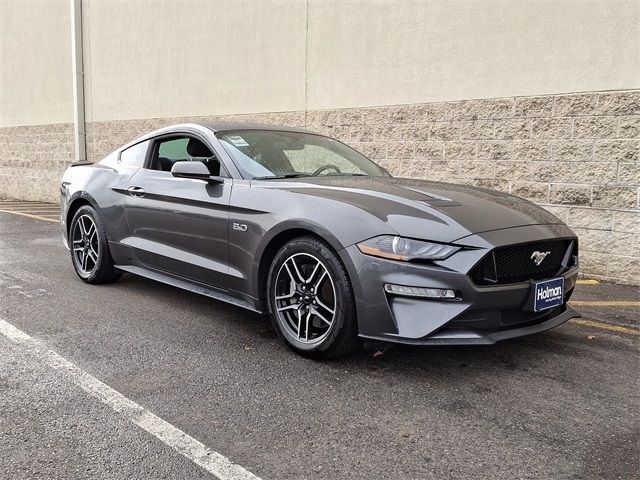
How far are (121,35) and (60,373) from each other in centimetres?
1148

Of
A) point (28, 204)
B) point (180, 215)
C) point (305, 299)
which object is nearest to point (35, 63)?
point (28, 204)

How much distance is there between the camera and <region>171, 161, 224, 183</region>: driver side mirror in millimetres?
4078

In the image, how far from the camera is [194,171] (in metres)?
4.08

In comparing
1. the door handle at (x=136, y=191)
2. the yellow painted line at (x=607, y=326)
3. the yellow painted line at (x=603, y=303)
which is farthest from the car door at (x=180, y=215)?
the yellow painted line at (x=603, y=303)

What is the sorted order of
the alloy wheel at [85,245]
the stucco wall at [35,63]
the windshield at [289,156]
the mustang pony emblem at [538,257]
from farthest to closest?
the stucco wall at [35,63] → the alloy wheel at [85,245] → the windshield at [289,156] → the mustang pony emblem at [538,257]

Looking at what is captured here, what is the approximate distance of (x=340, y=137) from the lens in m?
8.68

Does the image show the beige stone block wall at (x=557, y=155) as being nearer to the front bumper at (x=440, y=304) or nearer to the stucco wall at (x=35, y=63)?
the front bumper at (x=440, y=304)

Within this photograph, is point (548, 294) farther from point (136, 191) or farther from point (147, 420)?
point (136, 191)

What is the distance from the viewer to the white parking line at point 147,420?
2373 mm

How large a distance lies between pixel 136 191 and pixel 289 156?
54.6 inches

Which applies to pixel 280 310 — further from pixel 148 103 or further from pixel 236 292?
pixel 148 103

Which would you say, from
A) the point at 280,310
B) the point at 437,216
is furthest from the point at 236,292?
the point at 437,216

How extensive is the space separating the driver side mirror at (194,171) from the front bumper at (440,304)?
1.34 metres

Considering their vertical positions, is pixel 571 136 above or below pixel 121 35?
below
